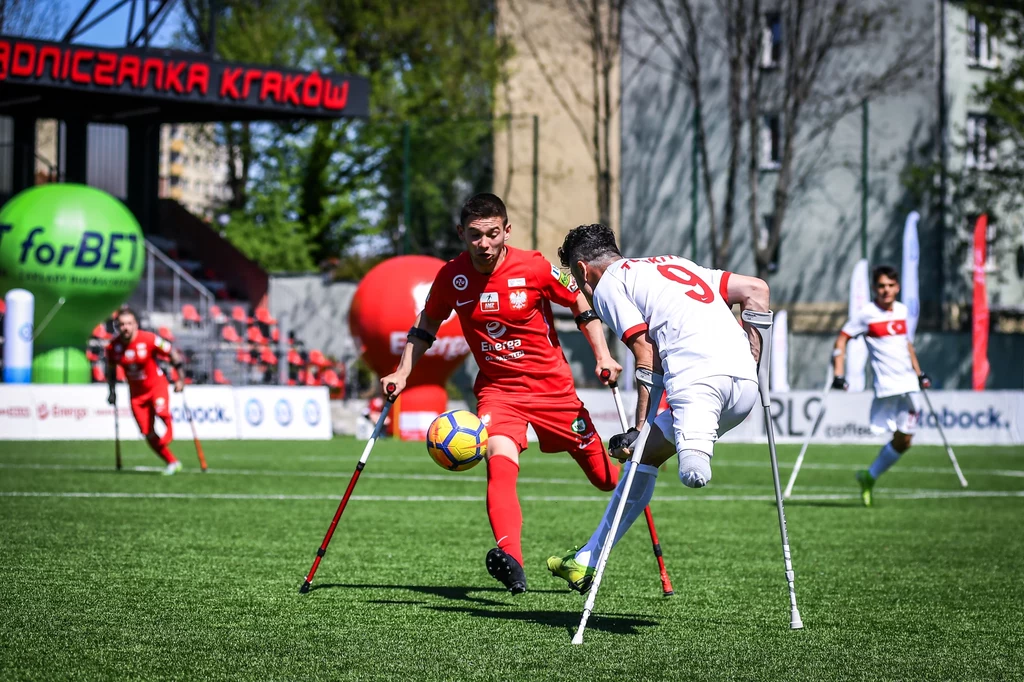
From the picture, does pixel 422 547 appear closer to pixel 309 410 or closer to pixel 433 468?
pixel 433 468

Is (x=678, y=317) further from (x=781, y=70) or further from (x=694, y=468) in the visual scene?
(x=781, y=70)

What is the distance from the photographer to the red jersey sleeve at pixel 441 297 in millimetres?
7836

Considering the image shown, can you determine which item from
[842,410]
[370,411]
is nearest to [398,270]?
[370,411]

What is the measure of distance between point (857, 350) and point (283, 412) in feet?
39.4

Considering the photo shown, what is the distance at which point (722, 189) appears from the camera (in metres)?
43.8

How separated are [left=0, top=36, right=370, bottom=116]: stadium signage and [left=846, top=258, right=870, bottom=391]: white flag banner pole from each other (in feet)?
49.9

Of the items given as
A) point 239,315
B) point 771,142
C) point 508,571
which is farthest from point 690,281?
point 771,142

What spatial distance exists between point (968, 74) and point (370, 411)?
87.7ft

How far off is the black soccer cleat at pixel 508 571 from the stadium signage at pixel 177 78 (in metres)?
29.2

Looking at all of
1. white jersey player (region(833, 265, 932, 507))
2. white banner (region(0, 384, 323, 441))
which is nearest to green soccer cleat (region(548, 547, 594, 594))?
white jersey player (region(833, 265, 932, 507))

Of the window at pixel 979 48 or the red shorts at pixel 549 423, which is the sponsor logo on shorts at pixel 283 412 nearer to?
the red shorts at pixel 549 423

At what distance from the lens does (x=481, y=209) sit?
292 inches

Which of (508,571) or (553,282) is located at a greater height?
(553,282)

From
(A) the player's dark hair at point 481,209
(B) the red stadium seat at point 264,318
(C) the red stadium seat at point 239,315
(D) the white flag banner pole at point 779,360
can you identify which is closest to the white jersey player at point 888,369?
(A) the player's dark hair at point 481,209
